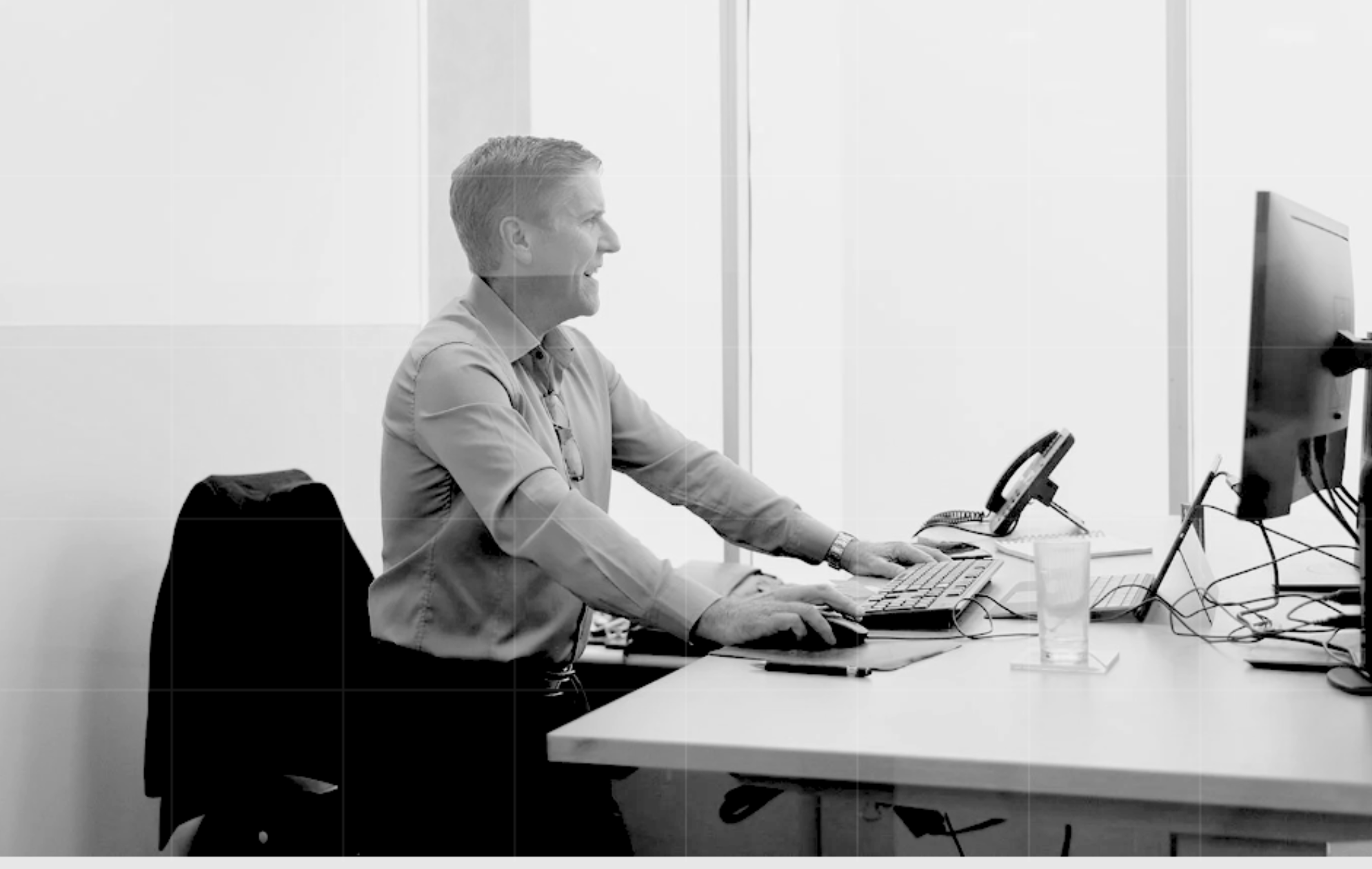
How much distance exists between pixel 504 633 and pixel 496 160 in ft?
2.24

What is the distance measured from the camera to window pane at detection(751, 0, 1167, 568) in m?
3.16

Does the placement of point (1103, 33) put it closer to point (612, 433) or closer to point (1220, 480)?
point (1220, 480)

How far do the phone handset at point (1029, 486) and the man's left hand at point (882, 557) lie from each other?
37cm

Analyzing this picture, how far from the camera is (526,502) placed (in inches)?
55.1

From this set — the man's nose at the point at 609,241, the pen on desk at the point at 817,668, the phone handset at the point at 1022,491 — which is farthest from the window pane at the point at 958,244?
the pen on desk at the point at 817,668

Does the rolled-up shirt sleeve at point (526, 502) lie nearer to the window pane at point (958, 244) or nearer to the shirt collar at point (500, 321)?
the shirt collar at point (500, 321)

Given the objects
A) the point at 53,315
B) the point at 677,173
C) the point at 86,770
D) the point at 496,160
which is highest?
the point at 677,173

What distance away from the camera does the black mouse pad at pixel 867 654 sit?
1.15m

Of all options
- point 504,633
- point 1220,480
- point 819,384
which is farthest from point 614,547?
point 819,384

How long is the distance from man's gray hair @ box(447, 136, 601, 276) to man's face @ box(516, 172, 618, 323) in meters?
0.02

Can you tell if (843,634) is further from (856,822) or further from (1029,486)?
(1029,486)

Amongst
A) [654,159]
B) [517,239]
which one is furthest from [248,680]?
[654,159]

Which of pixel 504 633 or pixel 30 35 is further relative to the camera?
pixel 504 633

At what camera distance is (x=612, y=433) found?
6.38 ft
